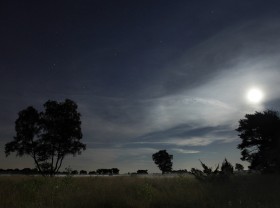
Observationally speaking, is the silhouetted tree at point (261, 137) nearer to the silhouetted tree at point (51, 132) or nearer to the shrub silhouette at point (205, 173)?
the shrub silhouette at point (205, 173)

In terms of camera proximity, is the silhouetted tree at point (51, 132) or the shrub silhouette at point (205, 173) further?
the silhouetted tree at point (51, 132)

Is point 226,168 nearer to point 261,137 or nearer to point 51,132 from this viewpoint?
point 261,137

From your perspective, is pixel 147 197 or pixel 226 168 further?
pixel 226 168

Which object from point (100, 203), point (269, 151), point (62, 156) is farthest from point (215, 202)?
point (62, 156)

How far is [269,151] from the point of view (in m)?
25.9

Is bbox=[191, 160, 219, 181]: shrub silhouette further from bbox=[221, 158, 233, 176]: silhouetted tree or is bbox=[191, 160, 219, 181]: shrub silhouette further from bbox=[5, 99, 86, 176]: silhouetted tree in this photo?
bbox=[5, 99, 86, 176]: silhouetted tree

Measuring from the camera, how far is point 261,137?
92.4ft

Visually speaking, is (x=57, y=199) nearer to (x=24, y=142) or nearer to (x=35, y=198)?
(x=35, y=198)

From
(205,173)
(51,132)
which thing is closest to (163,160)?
(51,132)

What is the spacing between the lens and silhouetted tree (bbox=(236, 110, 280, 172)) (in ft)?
86.9

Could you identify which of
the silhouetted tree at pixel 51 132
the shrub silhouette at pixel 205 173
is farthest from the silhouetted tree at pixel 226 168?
the silhouetted tree at pixel 51 132

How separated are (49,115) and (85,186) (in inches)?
1133

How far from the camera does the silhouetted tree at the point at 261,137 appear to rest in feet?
86.9

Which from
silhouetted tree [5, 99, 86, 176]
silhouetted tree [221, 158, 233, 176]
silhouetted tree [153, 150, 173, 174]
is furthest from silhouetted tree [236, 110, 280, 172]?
silhouetted tree [153, 150, 173, 174]
